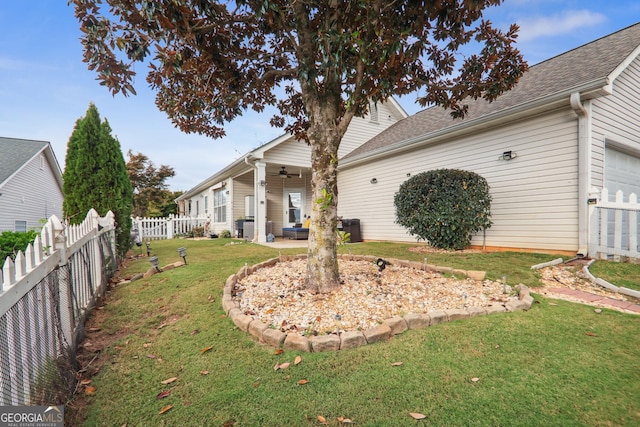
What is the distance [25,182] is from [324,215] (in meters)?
16.3

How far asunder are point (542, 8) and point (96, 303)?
11773 millimetres

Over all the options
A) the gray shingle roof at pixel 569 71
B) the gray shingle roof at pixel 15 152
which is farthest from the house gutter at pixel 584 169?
the gray shingle roof at pixel 15 152

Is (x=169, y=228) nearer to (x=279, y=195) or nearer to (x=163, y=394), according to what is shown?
(x=279, y=195)

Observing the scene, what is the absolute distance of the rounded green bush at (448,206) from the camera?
19.4ft

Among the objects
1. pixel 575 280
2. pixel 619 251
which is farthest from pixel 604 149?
pixel 575 280

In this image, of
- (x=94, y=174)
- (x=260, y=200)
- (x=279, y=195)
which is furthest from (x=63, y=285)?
(x=279, y=195)

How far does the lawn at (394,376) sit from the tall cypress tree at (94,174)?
182 inches

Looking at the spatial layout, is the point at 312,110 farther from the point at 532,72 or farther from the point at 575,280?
the point at 532,72

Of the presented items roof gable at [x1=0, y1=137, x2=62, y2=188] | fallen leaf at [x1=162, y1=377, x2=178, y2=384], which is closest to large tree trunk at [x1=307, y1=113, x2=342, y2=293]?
fallen leaf at [x1=162, y1=377, x2=178, y2=384]

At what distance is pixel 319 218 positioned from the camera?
3244 mm

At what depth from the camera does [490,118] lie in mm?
6230

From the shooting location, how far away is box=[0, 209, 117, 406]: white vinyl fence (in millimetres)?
1512

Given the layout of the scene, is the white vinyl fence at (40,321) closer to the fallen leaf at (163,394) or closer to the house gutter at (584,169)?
the fallen leaf at (163,394)

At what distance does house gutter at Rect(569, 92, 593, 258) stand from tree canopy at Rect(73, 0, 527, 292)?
255 cm
